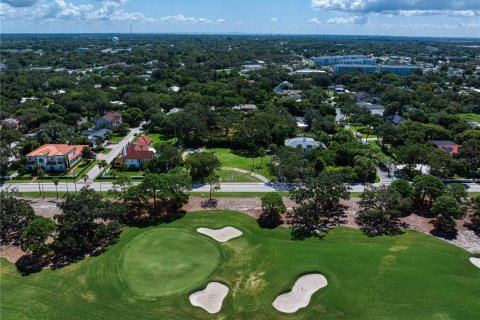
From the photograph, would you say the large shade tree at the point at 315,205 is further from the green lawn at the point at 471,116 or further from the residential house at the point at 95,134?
the green lawn at the point at 471,116

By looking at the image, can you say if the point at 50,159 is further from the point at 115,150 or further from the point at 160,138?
the point at 160,138

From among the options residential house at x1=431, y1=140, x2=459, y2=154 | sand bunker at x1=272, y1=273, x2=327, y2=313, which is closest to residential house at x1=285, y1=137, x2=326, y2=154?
residential house at x1=431, y1=140, x2=459, y2=154

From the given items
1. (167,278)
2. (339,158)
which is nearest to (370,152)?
(339,158)

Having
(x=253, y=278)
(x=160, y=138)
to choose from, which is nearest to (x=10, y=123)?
(x=160, y=138)

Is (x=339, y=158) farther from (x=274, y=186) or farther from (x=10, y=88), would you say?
(x=10, y=88)

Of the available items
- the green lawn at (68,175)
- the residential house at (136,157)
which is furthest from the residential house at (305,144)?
the green lawn at (68,175)
